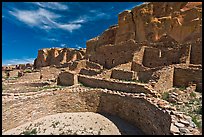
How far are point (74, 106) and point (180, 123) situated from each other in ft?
21.2

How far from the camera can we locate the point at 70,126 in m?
8.17

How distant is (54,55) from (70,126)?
3906cm

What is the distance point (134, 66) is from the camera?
15234 millimetres

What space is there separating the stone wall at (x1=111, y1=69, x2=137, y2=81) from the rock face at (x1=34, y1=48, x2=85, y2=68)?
25.7 m

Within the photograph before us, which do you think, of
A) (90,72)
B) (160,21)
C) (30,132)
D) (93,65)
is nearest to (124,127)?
(30,132)

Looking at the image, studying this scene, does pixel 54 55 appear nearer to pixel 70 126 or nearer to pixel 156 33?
pixel 156 33

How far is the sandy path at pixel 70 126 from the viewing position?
767 cm

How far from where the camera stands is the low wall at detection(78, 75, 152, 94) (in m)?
9.81

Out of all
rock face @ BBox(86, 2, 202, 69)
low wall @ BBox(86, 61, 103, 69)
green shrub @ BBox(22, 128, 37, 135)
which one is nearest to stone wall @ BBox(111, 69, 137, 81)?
rock face @ BBox(86, 2, 202, 69)

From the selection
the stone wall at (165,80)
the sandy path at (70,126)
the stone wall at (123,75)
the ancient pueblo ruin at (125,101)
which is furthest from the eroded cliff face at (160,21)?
the sandy path at (70,126)

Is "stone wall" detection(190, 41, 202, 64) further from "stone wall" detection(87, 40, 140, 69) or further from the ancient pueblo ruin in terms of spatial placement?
"stone wall" detection(87, 40, 140, 69)

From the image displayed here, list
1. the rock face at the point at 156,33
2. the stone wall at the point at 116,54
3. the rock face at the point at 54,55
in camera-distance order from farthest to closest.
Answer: the rock face at the point at 54,55, the stone wall at the point at 116,54, the rock face at the point at 156,33

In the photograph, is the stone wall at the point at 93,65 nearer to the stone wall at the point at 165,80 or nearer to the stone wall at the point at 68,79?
the stone wall at the point at 68,79

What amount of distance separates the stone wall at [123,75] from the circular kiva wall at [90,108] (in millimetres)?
3477
